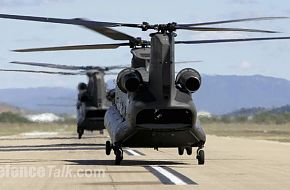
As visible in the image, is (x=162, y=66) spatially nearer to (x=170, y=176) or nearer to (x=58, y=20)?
(x=58, y=20)

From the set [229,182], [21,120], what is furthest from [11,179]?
[21,120]

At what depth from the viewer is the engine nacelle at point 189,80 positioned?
29.2m

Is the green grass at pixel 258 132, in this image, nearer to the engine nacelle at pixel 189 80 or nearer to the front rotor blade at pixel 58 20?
the engine nacelle at pixel 189 80

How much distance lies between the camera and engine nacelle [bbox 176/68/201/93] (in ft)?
95.9

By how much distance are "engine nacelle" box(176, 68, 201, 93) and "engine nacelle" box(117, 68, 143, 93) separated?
1417 mm

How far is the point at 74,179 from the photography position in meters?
22.6

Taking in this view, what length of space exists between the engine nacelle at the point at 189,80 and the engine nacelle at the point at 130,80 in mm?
1417

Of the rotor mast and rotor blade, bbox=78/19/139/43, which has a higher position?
rotor blade, bbox=78/19/139/43

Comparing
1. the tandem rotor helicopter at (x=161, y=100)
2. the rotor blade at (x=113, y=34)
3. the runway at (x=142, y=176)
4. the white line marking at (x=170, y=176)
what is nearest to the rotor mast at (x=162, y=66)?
the tandem rotor helicopter at (x=161, y=100)

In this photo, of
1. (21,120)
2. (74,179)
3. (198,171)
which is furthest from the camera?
(21,120)

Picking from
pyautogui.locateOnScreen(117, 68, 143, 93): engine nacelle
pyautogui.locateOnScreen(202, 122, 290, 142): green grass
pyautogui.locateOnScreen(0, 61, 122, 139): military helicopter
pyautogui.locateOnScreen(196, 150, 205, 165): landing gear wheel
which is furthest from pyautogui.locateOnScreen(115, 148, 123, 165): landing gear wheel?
pyautogui.locateOnScreen(202, 122, 290, 142): green grass

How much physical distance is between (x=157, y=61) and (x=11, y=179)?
795cm

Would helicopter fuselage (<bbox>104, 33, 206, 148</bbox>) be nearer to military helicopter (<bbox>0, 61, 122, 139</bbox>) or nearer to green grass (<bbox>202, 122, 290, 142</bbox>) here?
military helicopter (<bbox>0, 61, 122, 139</bbox>)

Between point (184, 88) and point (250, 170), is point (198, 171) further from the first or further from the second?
point (184, 88)
